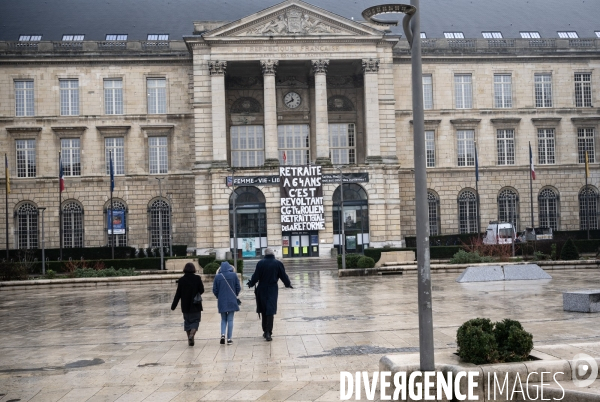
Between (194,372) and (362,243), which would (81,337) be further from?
(362,243)

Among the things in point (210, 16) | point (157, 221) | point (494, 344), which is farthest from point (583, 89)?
point (494, 344)

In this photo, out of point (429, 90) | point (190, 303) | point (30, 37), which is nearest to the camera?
point (190, 303)

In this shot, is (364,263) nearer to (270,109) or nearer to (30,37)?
(270,109)

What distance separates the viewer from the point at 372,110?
56406mm

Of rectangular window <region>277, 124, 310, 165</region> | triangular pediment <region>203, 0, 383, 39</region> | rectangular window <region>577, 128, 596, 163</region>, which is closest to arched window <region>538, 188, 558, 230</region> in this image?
rectangular window <region>577, 128, 596, 163</region>

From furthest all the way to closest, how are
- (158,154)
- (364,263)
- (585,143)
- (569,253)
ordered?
(585,143), (158,154), (569,253), (364,263)

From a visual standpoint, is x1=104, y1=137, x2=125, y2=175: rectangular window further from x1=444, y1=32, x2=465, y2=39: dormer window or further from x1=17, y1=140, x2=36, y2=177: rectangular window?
x1=444, y1=32, x2=465, y2=39: dormer window

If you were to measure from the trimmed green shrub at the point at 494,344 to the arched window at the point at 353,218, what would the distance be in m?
44.5

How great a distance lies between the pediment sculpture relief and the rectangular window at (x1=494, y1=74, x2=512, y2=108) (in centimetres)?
1676

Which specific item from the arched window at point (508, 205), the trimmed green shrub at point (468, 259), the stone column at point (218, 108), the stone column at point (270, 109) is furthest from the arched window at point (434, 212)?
the trimmed green shrub at point (468, 259)

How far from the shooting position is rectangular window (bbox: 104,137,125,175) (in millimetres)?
58906

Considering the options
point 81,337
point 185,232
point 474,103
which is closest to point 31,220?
point 185,232

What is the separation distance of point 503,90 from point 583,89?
24.2 feet

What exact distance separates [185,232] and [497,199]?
26788 mm
